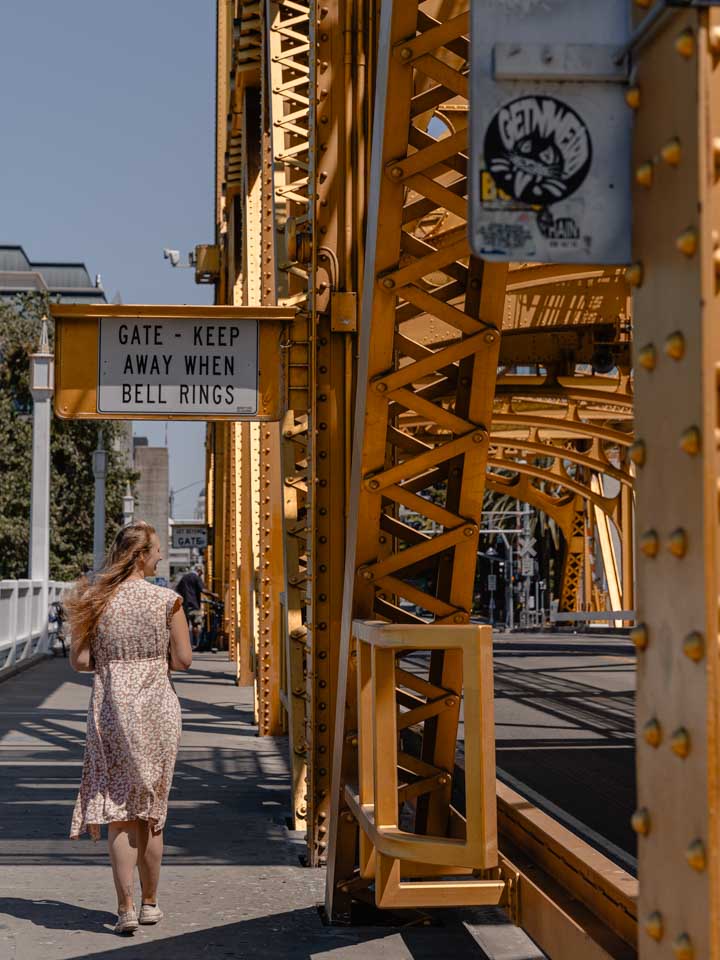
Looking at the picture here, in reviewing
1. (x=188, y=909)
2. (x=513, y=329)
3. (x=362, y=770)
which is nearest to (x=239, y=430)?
(x=513, y=329)

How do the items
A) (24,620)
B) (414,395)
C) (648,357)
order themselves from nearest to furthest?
1. (648,357)
2. (414,395)
3. (24,620)

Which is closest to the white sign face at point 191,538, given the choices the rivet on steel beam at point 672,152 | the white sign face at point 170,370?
the white sign face at point 170,370

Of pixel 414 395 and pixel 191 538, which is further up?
pixel 414 395

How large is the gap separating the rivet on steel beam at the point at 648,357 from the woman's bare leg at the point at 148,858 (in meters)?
4.50

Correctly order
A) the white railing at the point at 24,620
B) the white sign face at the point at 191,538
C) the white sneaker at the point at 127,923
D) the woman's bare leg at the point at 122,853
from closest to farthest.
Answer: the white sneaker at the point at 127,923 < the woman's bare leg at the point at 122,853 < the white railing at the point at 24,620 < the white sign face at the point at 191,538

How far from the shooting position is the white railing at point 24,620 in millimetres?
22078

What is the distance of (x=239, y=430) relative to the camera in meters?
18.6

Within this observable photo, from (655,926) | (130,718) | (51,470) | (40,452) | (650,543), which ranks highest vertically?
(51,470)

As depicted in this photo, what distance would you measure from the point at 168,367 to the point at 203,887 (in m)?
2.63

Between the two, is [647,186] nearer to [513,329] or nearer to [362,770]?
[362,770]

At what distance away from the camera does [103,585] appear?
680 cm

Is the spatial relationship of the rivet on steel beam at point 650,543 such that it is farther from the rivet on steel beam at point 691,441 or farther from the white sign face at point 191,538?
the white sign face at point 191,538

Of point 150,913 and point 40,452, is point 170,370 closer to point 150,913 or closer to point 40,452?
point 150,913

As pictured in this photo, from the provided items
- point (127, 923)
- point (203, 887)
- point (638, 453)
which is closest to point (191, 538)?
point (203, 887)
